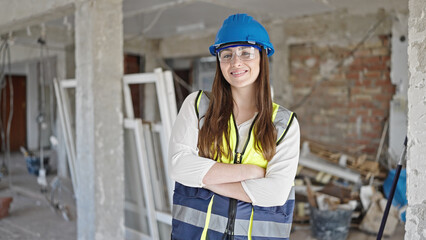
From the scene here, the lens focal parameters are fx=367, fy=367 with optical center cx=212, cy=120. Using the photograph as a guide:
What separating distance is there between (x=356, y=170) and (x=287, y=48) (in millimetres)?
1919

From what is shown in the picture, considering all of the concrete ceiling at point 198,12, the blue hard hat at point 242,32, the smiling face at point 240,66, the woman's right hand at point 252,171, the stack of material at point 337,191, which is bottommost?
the stack of material at point 337,191

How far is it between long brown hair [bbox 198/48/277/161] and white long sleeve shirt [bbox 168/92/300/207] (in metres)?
0.04

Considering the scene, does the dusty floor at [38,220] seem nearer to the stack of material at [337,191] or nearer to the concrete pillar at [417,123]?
the stack of material at [337,191]

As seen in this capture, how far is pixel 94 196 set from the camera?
9.39 ft

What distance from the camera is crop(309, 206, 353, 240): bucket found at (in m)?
3.36

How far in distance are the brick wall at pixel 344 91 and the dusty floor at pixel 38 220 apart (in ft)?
4.48

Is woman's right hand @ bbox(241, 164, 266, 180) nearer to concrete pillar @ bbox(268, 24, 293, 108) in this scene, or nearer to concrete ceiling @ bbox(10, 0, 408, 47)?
concrete ceiling @ bbox(10, 0, 408, 47)

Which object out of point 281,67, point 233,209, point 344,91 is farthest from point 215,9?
point 233,209

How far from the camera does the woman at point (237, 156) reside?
1.30 m

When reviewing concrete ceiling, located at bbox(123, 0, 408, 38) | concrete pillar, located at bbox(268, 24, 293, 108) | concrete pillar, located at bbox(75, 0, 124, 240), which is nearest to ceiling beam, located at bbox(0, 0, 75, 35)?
concrete pillar, located at bbox(75, 0, 124, 240)

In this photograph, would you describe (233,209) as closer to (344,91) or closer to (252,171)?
(252,171)

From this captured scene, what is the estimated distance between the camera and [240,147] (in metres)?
1.35

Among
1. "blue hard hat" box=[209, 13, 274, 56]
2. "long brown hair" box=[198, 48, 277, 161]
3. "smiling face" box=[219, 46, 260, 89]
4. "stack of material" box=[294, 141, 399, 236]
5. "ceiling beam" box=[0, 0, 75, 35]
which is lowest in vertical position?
"stack of material" box=[294, 141, 399, 236]

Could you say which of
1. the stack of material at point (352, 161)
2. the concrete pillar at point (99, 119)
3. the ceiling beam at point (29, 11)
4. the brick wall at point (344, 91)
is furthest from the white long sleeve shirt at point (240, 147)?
the brick wall at point (344, 91)
